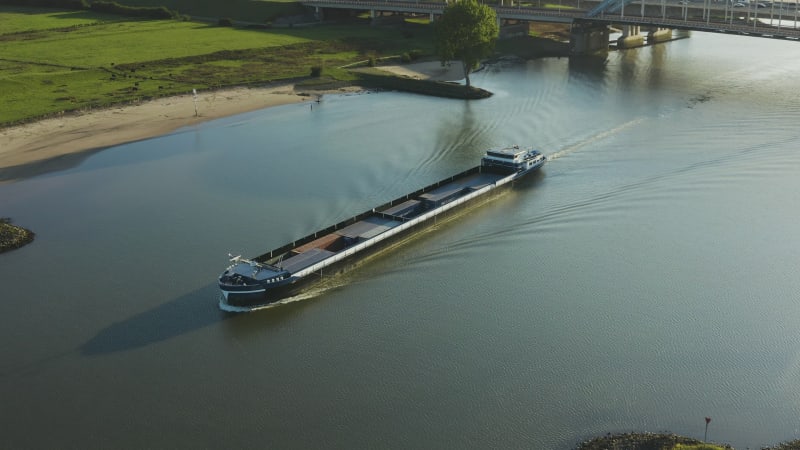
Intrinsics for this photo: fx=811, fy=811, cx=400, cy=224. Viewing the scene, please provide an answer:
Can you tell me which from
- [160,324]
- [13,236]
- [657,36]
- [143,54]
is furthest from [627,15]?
[160,324]

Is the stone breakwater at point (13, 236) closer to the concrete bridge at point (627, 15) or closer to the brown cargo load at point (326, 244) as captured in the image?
the brown cargo load at point (326, 244)

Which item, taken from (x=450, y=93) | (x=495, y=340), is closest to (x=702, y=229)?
(x=495, y=340)

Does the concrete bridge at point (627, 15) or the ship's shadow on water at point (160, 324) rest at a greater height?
the concrete bridge at point (627, 15)

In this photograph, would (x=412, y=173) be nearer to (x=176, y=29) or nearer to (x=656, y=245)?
(x=656, y=245)

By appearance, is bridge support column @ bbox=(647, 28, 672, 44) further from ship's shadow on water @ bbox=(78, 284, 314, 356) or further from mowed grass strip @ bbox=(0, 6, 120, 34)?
ship's shadow on water @ bbox=(78, 284, 314, 356)

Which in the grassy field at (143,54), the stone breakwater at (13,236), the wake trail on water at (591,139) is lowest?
the stone breakwater at (13,236)

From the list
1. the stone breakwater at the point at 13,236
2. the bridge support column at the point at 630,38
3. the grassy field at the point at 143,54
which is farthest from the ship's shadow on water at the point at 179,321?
the bridge support column at the point at 630,38

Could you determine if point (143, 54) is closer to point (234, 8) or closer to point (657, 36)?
point (234, 8)
